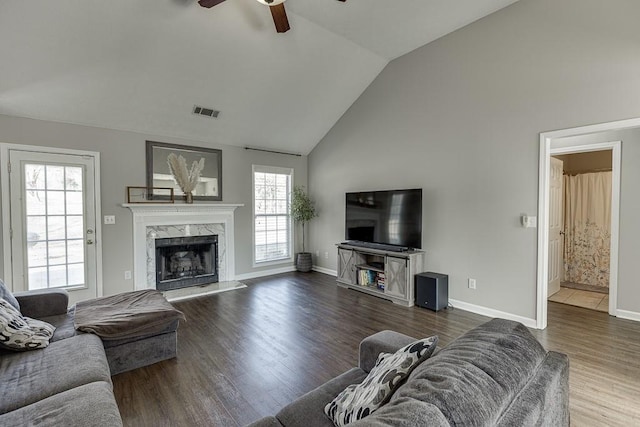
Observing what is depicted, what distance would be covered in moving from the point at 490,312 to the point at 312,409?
10.8 ft

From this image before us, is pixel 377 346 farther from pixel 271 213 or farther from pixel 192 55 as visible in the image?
pixel 271 213

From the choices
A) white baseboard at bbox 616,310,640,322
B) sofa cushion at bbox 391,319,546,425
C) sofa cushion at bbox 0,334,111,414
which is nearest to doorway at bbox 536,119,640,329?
white baseboard at bbox 616,310,640,322

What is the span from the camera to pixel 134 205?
14.8ft

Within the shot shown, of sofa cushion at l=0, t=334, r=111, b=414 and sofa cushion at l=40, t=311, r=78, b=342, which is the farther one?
sofa cushion at l=40, t=311, r=78, b=342

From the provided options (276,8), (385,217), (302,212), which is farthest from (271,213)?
(276,8)

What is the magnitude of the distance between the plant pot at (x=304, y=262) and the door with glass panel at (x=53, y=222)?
3.44m

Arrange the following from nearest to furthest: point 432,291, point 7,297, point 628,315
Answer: point 7,297 → point 628,315 → point 432,291

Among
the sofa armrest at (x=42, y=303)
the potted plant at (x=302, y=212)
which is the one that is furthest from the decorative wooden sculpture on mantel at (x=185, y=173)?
the sofa armrest at (x=42, y=303)

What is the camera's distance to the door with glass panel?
151 inches

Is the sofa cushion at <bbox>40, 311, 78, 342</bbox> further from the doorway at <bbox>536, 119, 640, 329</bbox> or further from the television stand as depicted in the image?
the doorway at <bbox>536, 119, 640, 329</bbox>

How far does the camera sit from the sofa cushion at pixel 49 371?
5.22 ft

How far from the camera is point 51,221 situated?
4.02 meters

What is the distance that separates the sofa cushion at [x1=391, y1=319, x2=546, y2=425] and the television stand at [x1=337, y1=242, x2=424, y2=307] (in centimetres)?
304

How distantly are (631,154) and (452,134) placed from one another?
2.03 meters
